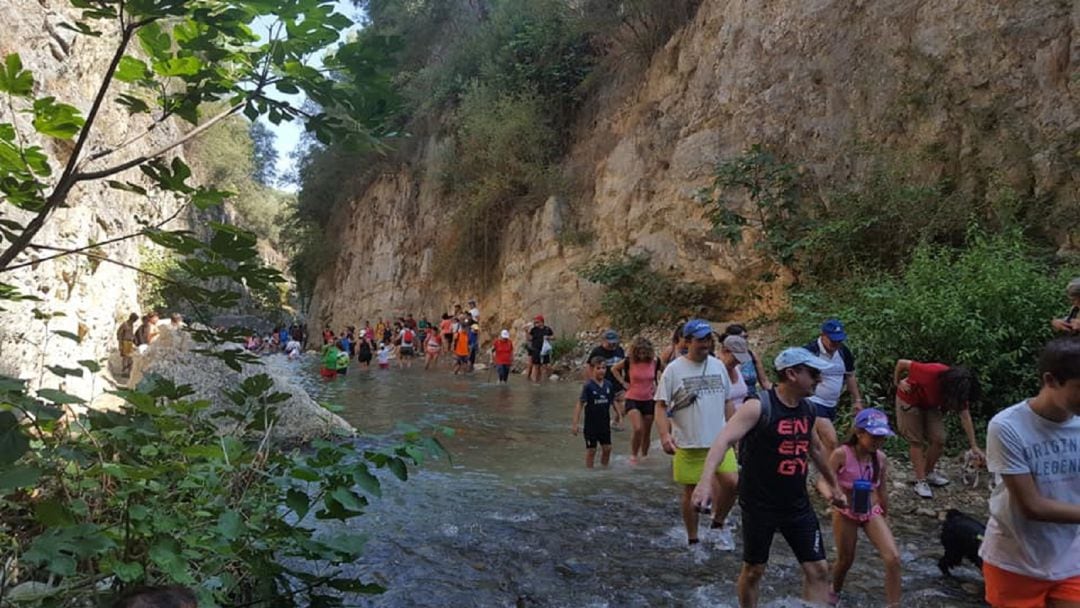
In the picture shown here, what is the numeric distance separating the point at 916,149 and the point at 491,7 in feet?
78.3

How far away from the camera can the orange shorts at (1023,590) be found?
2.85 meters

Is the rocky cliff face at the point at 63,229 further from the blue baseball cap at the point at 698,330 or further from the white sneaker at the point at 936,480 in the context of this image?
the white sneaker at the point at 936,480

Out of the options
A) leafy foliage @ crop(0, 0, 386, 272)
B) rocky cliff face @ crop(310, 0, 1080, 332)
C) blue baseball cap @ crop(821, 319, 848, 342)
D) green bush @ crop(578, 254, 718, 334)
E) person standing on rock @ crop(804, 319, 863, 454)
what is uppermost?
rocky cliff face @ crop(310, 0, 1080, 332)

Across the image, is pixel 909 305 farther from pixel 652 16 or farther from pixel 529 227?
pixel 529 227

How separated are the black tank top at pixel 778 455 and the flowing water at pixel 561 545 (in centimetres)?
88

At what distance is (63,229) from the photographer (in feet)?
29.9

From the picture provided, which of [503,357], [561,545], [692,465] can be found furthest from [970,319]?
[503,357]

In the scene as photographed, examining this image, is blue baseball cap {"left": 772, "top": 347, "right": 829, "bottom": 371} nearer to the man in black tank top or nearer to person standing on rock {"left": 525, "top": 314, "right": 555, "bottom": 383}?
the man in black tank top

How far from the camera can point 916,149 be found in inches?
499

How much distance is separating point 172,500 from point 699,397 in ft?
12.8

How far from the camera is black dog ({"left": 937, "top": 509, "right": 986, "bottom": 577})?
4.83m

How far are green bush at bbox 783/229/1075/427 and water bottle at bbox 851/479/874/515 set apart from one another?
→ 418 cm

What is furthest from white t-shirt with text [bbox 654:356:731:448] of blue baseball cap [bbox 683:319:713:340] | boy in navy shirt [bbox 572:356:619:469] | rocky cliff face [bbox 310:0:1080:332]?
rocky cliff face [bbox 310:0:1080:332]

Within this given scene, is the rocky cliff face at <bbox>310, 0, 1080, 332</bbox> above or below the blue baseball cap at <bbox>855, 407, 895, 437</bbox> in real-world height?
above
